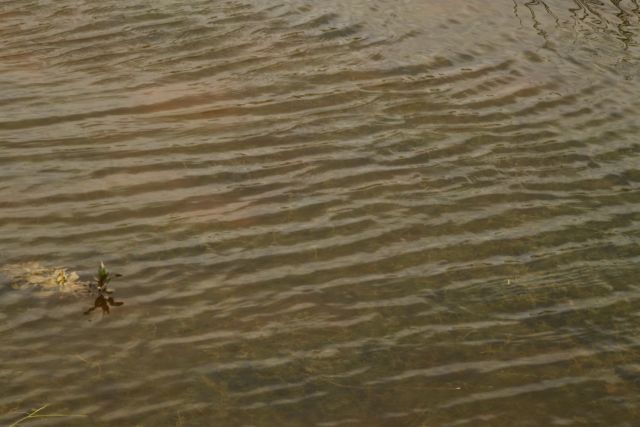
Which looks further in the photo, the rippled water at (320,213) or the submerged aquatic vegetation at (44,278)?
the submerged aquatic vegetation at (44,278)

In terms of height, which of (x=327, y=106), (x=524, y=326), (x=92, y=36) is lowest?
(x=524, y=326)

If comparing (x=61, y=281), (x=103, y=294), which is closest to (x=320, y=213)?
(x=103, y=294)

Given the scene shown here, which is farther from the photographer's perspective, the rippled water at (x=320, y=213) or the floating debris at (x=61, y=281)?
the floating debris at (x=61, y=281)

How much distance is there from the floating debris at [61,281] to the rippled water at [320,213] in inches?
2.6

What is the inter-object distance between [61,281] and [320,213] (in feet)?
5.65

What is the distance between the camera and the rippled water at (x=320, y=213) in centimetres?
498

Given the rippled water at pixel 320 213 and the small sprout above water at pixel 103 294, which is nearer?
the rippled water at pixel 320 213

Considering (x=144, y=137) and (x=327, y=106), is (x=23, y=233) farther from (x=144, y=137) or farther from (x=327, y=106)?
(x=327, y=106)

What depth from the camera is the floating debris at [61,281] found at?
5.48m

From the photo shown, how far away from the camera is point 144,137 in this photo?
7.26 meters

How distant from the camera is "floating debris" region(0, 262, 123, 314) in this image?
5477 mm

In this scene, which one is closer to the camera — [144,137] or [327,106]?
[144,137]

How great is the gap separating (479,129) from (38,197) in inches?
129

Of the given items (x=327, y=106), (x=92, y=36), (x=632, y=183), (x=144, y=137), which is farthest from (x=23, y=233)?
(x=632, y=183)
